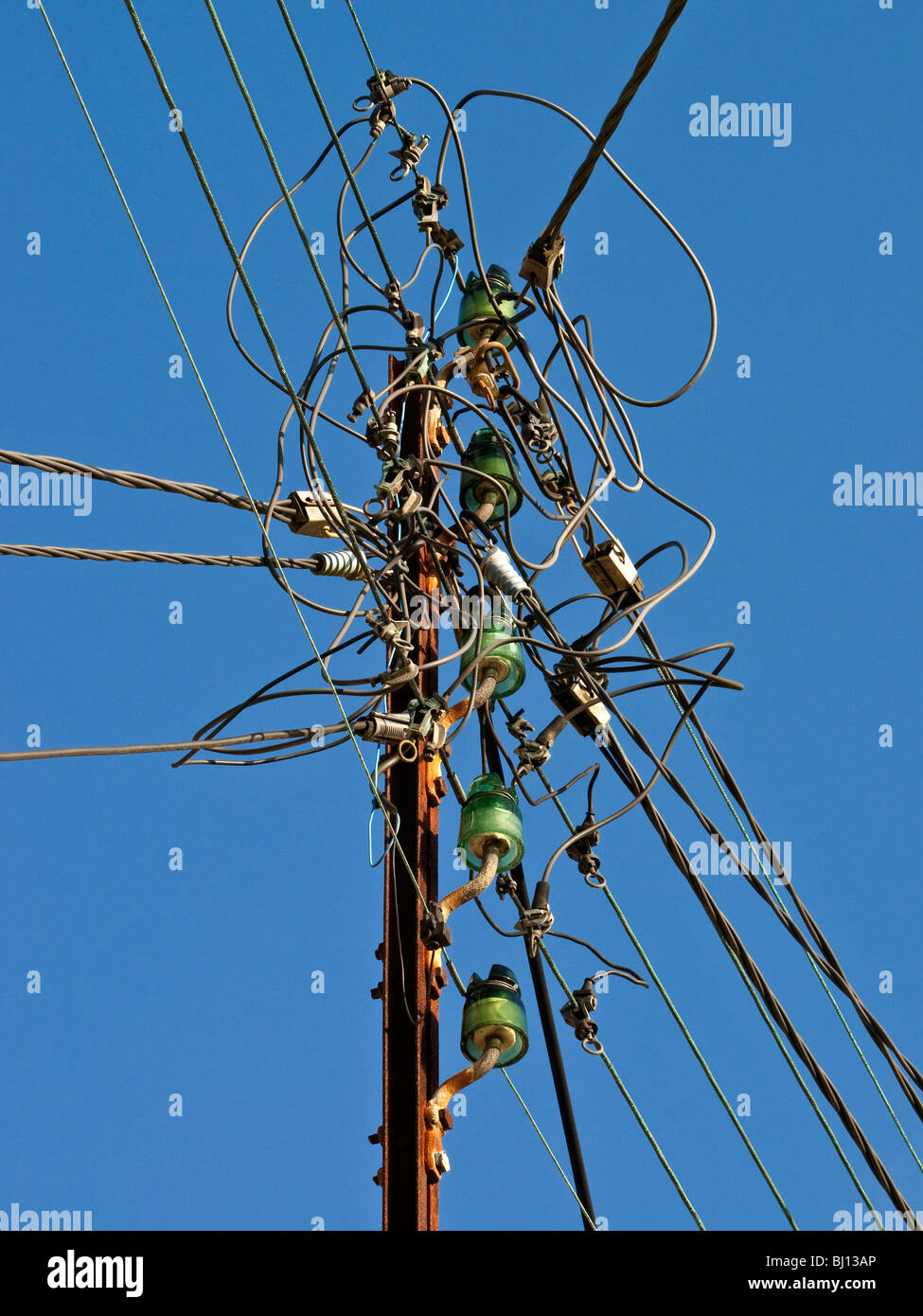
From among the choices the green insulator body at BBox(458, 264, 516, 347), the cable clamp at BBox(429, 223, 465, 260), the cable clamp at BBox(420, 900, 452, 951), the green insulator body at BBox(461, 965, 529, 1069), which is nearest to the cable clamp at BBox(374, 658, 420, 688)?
the cable clamp at BBox(420, 900, 452, 951)

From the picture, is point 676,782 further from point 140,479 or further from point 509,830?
point 140,479

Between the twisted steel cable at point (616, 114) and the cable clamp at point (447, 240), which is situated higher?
the cable clamp at point (447, 240)

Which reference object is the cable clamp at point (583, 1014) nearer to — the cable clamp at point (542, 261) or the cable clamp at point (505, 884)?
the cable clamp at point (505, 884)

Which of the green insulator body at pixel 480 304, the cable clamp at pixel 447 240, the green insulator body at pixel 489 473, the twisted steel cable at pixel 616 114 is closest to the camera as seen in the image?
the twisted steel cable at pixel 616 114

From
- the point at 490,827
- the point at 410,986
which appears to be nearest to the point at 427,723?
the point at 490,827

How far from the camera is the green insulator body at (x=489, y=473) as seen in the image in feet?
18.4

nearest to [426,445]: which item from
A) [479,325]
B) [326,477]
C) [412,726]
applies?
[479,325]

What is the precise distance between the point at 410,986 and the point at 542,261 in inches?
101

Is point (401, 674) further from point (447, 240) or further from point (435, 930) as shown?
point (447, 240)

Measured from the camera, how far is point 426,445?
18.9 ft

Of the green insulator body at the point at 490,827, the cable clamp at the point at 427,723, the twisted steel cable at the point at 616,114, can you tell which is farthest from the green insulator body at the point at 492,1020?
the twisted steel cable at the point at 616,114

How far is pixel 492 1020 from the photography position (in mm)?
4410

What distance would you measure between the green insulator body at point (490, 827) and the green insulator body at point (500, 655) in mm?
433

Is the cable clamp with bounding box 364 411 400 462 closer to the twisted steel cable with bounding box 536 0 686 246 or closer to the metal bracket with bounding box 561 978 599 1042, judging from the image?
the twisted steel cable with bounding box 536 0 686 246
